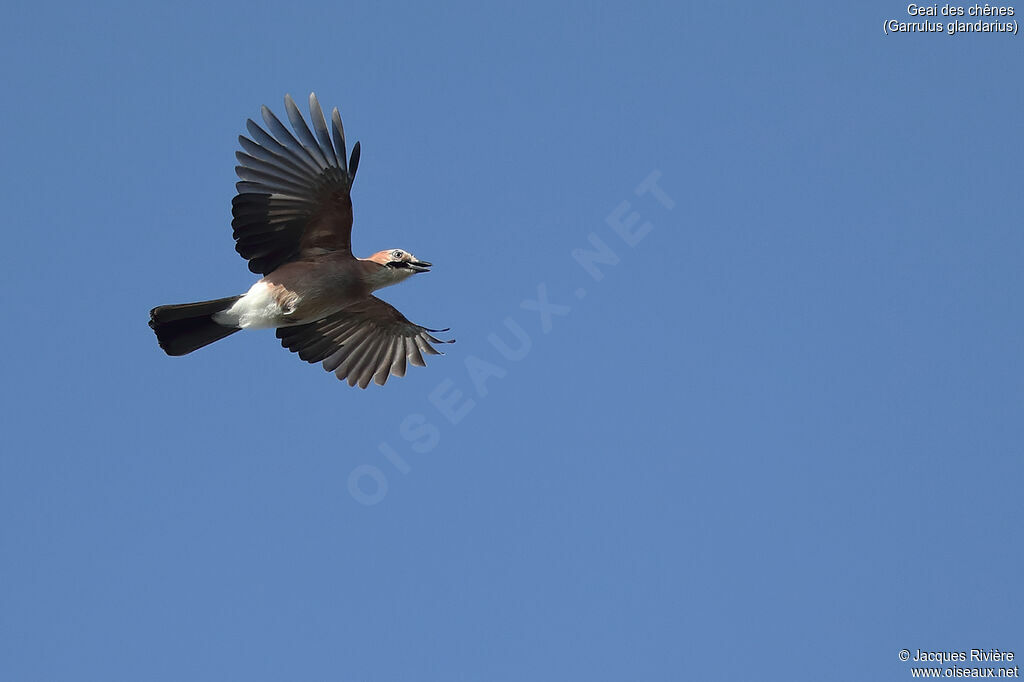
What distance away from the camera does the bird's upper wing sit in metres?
14.4

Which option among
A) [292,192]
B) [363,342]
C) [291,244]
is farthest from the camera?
[363,342]

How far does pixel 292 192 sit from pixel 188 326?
184 centimetres

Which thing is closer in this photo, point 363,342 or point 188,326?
point 188,326

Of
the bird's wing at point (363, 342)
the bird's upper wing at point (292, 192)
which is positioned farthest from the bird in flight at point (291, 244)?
the bird's wing at point (363, 342)

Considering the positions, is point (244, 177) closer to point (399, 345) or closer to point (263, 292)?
point (263, 292)

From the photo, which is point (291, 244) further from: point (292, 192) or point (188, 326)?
point (188, 326)

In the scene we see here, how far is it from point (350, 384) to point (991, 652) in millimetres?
8044

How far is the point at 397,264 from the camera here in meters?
15.0

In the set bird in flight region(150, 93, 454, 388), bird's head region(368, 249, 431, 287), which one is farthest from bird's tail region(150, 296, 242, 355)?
bird's head region(368, 249, 431, 287)

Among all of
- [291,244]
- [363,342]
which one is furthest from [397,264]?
[363,342]

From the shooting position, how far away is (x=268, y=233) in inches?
585

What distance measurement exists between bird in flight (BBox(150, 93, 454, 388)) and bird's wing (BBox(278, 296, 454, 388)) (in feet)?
3.79

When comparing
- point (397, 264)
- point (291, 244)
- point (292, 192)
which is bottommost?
point (397, 264)

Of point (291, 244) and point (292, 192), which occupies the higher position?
point (292, 192)
